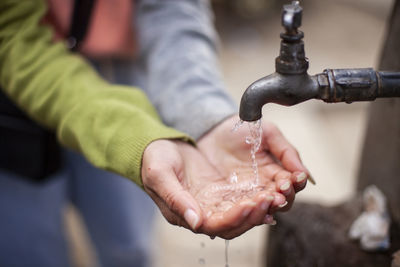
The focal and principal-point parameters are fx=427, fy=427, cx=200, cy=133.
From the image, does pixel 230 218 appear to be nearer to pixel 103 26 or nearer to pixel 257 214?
pixel 257 214

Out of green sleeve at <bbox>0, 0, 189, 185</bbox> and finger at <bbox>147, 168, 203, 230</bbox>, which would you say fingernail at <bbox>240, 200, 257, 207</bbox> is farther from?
green sleeve at <bbox>0, 0, 189, 185</bbox>

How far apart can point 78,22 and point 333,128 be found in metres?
2.09

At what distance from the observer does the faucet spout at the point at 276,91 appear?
764 mm

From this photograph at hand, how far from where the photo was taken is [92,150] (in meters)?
0.99

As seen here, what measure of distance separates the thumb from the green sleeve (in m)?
0.16

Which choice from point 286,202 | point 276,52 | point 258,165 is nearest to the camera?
point 286,202

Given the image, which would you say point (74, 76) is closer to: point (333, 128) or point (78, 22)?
point (78, 22)

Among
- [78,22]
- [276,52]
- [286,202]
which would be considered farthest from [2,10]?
[276,52]

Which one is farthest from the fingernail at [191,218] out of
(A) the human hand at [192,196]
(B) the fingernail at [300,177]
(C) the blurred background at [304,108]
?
(C) the blurred background at [304,108]

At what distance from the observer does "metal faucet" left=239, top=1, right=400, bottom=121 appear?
75cm

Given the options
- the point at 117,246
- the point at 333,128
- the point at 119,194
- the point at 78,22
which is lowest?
the point at 333,128

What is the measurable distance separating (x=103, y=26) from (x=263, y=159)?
2.33ft

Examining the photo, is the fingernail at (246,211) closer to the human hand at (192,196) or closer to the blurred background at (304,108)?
the human hand at (192,196)

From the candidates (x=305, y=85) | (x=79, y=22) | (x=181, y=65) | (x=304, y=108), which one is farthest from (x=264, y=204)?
(x=304, y=108)
